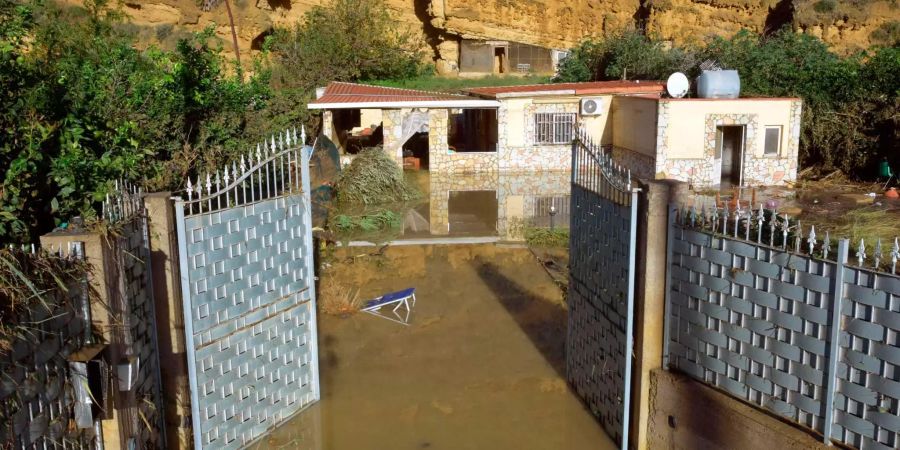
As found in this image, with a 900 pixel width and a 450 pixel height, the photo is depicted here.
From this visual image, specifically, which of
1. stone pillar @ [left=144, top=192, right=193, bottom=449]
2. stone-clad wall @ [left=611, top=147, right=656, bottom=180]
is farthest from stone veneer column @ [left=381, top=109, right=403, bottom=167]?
stone pillar @ [left=144, top=192, right=193, bottom=449]

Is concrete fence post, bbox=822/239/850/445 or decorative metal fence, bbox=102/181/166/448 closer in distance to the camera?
concrete fence post, bbox=822/239/850/445

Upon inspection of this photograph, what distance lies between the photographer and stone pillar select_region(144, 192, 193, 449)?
17.3 ft

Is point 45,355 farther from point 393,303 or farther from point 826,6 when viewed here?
point 826,6

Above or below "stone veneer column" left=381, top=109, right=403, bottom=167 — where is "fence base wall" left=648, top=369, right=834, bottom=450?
below

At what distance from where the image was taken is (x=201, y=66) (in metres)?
11.5

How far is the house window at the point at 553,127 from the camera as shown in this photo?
2258cm

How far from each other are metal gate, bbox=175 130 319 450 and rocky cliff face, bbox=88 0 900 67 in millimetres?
26768

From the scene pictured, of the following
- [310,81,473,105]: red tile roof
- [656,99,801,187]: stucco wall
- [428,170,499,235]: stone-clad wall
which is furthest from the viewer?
[310,81,473,105]: red tile roof

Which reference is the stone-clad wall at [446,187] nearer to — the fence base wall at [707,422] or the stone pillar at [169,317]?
the stone pillar at [169,317]

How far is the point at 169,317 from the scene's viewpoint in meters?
5.48

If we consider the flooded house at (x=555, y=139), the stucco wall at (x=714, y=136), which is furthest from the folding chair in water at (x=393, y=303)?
the stucco wall at (x=714, y=136)

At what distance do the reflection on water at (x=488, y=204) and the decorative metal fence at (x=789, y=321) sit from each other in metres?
8.39

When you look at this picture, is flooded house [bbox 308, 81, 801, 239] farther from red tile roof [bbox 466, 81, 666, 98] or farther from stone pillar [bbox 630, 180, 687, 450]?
stone pillar [bbox 630, 180, 687, 450]

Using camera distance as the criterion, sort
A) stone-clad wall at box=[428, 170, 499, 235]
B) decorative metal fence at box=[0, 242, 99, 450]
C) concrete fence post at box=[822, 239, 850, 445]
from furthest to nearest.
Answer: stone-clad wall at box=[428, 170, 499, 235] < concrete fence post at box=[822, 239, 850, 445] < decorative metal fence at box=[0, 242, 99, 450]
